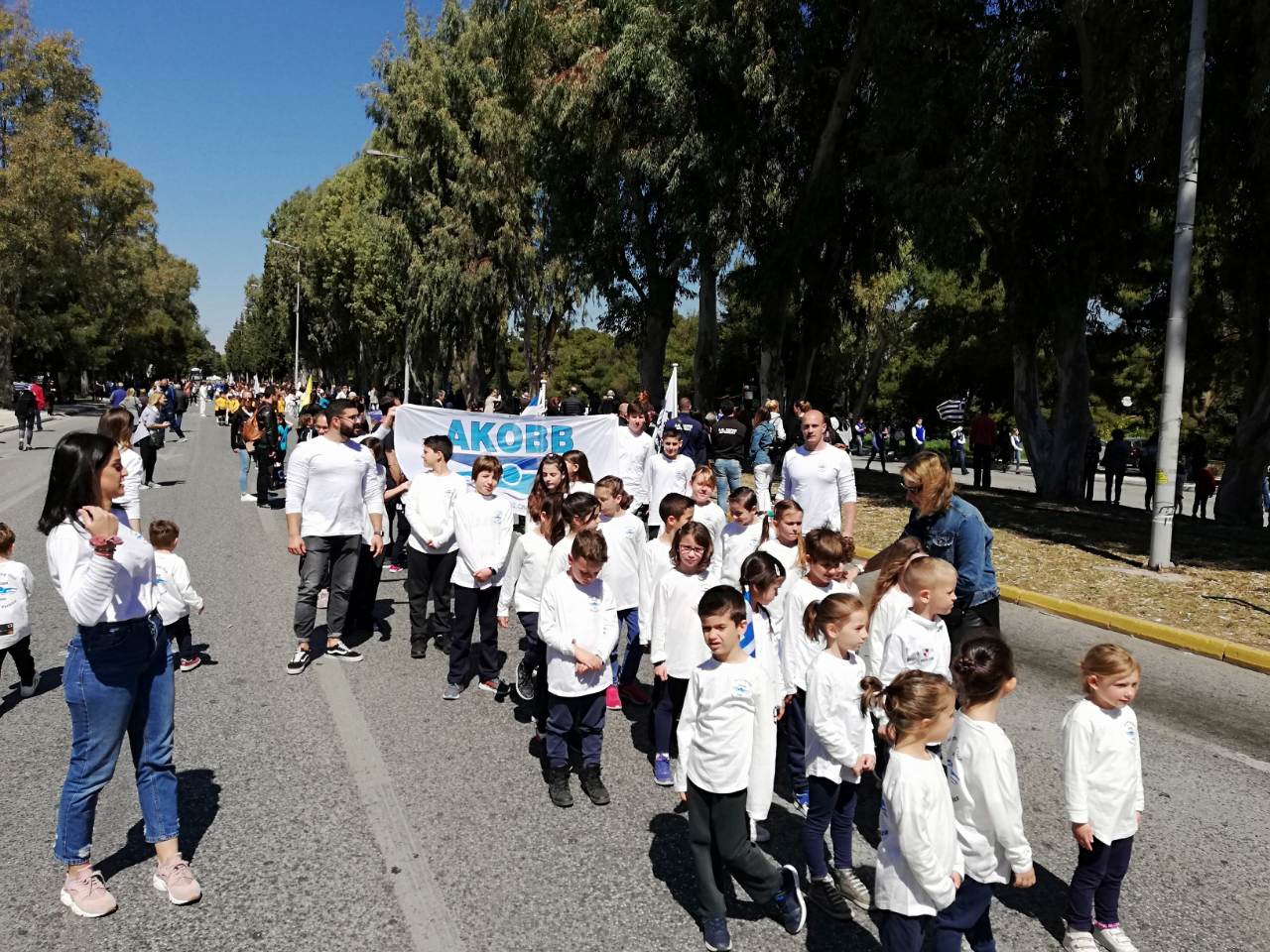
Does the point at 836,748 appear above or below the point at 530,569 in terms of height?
below

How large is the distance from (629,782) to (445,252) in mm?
27867

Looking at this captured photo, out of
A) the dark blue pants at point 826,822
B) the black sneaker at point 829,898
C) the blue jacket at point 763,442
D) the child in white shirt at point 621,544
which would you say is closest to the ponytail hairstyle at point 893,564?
the dark blue pants at point 826,822

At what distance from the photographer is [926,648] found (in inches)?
164

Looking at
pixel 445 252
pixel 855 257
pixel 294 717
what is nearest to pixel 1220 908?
pixel 294 717

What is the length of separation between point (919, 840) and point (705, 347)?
2305 cm

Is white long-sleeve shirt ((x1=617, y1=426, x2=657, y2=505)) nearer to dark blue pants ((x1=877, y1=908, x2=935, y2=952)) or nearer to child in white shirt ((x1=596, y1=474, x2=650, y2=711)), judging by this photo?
child in white shirt ((x1=596, y1=474, x2=650, y2=711))

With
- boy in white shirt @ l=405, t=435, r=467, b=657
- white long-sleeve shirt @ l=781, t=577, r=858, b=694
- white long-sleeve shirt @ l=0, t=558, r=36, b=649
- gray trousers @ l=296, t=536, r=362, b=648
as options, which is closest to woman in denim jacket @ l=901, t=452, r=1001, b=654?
white long-sleeve shirt @ l=781, t=577, r=858, b=694

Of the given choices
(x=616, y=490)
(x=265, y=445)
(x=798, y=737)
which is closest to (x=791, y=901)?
(x=798, y=737)

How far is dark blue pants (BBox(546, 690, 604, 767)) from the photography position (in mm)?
4672

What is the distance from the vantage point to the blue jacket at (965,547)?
488cm

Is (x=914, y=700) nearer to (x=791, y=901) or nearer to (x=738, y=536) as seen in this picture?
(x=791, y=901)

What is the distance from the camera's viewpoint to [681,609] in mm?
4652

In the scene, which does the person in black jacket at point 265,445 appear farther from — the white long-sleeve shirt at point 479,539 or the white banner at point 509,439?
the white long-sleeve shirt at point 479,539

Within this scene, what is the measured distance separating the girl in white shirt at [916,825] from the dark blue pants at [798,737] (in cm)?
142
